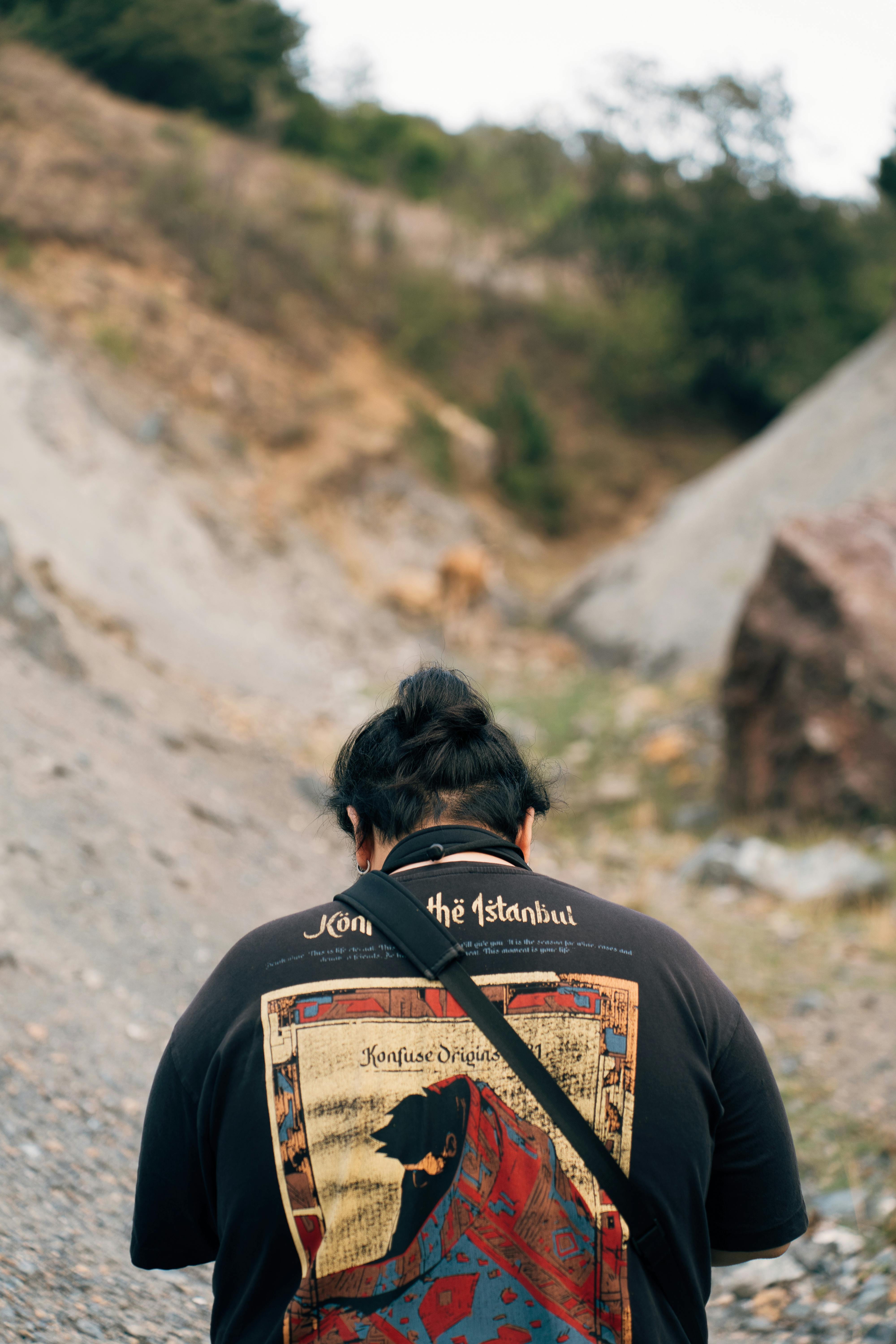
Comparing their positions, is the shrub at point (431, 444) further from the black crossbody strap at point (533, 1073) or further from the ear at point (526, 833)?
the black crossbody strap at point (533, 1073)

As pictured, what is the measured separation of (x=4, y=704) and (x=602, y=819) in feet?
17.8

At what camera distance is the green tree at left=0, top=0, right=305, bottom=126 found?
59.5ft

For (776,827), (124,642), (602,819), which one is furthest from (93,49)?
(776,827)

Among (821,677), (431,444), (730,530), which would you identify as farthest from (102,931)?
(431,444)

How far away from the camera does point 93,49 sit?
62.8 feet

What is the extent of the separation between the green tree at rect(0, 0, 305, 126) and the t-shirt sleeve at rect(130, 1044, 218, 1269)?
2035 centimetres

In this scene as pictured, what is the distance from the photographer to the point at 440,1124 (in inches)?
55.6

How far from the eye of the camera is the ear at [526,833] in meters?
1.77

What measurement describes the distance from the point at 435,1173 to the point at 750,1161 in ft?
1.76

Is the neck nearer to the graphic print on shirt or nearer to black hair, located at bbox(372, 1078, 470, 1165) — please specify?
the graphic print on shirt

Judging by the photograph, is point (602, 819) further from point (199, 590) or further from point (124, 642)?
point (199, 590)

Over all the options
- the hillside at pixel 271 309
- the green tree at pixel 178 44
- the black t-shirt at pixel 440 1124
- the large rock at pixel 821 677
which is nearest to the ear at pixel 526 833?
the black t-shirt at pixel 440 1124

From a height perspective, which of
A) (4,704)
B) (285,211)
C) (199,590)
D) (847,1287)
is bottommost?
(847,1287)

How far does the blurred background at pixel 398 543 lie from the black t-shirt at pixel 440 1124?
0.88 meters
